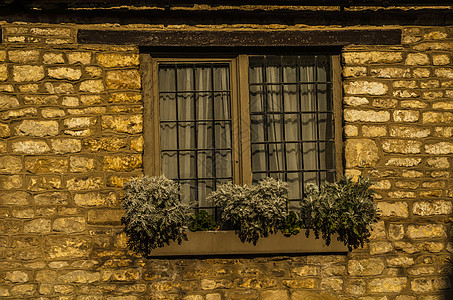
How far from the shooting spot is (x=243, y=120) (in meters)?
6.25

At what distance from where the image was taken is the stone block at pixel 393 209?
614cm

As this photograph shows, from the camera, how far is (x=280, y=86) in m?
6.44

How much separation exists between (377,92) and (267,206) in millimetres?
1747

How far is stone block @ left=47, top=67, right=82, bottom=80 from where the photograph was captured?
599 cm

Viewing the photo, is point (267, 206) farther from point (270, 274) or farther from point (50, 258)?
point (50, 258)

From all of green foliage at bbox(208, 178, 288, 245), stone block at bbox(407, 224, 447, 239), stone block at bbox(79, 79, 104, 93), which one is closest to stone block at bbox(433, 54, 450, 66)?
stone block at bbox(407, 224, 447, 239)

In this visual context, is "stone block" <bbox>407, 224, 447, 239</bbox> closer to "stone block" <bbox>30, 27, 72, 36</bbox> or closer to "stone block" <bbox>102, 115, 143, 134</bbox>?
"stone block" <bbox>102, 115, 143, 134</bbox>

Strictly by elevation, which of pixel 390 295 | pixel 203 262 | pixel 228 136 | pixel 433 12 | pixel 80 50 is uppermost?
pixel 433 12

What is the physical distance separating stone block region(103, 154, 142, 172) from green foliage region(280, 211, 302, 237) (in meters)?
1.61

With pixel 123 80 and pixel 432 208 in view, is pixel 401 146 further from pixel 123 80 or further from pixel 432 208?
pixel 123 80

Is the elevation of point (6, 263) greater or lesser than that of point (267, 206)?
lesser

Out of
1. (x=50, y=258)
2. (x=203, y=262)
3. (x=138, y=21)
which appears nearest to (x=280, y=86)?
(x=138, y=21)

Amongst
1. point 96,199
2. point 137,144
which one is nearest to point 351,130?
point 137,144

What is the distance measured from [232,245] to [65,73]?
7.99ft
